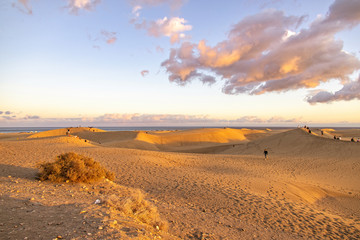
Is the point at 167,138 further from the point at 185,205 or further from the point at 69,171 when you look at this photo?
the point at 185,205

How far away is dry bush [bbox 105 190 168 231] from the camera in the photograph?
5.46 meters

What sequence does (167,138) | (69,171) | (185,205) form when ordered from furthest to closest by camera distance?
(167,138), (69,171), (185,205)

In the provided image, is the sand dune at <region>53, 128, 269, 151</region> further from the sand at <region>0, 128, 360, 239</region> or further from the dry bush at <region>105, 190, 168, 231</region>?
the dry bush at <region>105, 190, 168, 231</region>

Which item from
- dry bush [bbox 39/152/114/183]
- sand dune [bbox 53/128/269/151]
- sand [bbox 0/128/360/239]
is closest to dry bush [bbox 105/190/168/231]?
sand [bbox 0/128/360/239]

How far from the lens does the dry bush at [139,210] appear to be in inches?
215

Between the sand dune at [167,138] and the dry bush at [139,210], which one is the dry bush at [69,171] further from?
the sand dune at [167,138]

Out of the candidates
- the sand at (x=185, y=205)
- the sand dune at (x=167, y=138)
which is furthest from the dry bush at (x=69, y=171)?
the sand dune at (x=167, y=138)

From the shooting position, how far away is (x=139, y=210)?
574cm

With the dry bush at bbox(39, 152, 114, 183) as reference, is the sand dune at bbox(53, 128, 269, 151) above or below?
below

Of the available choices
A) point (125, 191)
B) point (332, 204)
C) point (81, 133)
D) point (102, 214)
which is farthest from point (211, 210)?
point (81, 133)

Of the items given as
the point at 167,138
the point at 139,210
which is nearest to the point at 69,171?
the point at 139,210

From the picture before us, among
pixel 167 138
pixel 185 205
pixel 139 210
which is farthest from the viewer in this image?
pixel 167 138

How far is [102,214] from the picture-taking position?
16.3 ft

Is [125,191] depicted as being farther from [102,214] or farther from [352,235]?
[352,235]
